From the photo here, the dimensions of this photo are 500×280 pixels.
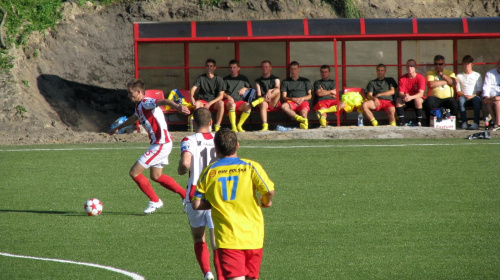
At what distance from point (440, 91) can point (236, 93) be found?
17.0 feet

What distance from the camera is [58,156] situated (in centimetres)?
1504

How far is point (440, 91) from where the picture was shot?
18.7 m

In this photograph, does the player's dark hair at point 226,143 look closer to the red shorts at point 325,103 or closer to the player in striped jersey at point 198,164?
the player in striped jersey at point 198,164

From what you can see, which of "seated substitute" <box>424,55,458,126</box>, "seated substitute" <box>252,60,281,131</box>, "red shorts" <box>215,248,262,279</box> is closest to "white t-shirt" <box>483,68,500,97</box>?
"seated substitute" <box>424,55,458,126</box>

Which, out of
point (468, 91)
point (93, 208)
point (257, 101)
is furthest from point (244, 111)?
point (93, 208)

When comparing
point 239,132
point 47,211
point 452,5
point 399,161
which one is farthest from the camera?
point 452,5

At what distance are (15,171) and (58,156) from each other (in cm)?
187

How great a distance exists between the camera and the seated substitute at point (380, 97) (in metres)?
18.6

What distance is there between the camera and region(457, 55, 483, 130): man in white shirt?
18.3 m

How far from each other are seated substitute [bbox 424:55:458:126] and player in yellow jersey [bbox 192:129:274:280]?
13891 millimetres

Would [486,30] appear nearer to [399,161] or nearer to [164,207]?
[399,161]

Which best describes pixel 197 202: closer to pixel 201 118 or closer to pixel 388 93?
pixel 201 118

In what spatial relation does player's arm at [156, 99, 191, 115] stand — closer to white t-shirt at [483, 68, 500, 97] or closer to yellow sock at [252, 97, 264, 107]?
yellow sock at [252, 97, 264, 107]

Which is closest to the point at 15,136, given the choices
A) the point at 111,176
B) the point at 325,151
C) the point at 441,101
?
the point at 111,176
